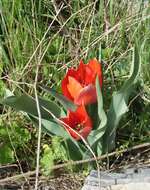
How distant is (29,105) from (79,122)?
5.8 inches

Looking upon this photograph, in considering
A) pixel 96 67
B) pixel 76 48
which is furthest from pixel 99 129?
pixel 76 48

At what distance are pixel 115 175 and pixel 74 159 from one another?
0.14 m

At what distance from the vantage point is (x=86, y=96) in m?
1.52

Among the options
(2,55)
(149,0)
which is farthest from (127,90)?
(2,55)

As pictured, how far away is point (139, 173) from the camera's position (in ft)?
5.19

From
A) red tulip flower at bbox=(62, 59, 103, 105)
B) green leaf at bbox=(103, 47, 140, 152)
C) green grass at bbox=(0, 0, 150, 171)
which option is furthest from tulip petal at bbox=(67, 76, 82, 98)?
green grass at bbox=(0, 0, 150, 171)

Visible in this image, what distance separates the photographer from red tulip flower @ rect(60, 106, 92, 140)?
1.52 m

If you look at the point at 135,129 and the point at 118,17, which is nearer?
the point at 135,129

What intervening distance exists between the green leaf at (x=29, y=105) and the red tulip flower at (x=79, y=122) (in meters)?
0.07

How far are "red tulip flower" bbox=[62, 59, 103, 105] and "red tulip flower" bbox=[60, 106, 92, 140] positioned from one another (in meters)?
0.03

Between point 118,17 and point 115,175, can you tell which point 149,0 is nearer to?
point 118,17

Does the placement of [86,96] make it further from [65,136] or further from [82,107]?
[65,136]

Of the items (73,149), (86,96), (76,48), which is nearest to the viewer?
(86,96)

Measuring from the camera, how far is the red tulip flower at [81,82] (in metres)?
1.51
